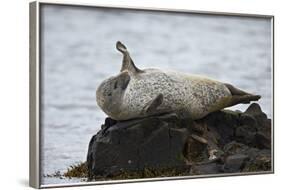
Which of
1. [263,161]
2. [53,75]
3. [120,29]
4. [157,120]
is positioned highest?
[120,29]

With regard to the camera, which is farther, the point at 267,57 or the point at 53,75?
the point at 267,57

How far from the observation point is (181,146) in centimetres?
611

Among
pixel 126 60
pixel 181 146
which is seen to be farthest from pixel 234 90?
pixel 126 60

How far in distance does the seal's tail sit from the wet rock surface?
0.24 feet

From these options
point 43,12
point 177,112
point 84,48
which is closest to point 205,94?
point 177,112

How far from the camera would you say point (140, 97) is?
5.96 metres

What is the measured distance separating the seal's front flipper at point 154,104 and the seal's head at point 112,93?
0.25 metres

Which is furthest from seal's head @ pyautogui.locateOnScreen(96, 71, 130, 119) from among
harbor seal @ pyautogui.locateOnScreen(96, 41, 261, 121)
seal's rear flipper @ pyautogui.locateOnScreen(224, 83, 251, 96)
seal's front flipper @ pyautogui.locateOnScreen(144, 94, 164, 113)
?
seal's rear flipper @ pyautogui.locateOnScreen(224, 83, 251, 96)

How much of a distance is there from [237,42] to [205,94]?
0.62 meters

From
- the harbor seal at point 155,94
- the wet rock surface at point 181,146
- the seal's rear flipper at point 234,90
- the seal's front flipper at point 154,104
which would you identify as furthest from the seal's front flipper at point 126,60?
the seal's rear flipper at point 234,90

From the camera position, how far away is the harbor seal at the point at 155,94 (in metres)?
5.88

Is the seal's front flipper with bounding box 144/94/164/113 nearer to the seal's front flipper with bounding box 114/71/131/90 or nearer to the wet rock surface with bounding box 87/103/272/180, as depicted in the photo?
the wet rock surface with bounding box 87/103/272/180

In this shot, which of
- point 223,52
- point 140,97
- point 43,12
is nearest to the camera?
point 43,12

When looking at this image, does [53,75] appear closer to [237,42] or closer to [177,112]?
[177,112]
